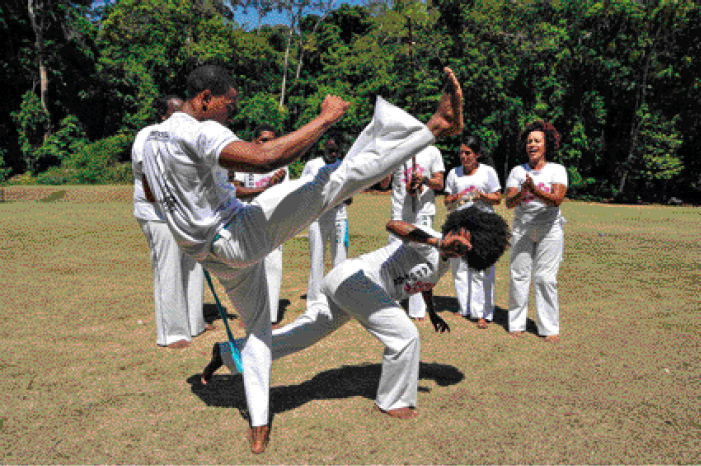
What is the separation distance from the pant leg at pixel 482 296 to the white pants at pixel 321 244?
180 cm

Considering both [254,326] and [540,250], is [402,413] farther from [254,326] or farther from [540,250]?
[540,250]

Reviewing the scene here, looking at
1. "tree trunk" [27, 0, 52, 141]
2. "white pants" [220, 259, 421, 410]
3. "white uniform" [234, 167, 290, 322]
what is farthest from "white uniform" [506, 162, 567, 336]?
"tree trunk" [27, 0, 52, 141]

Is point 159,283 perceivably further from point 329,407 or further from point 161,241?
point 329,407

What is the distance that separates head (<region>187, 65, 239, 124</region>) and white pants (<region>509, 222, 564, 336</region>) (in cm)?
386

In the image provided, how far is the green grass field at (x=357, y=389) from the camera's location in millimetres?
3270

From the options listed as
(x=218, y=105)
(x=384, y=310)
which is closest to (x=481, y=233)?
(x=384, y=310)

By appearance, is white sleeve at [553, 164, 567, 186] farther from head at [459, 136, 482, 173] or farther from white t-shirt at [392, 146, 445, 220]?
white t-shirt at [392, 146, 445, 220]

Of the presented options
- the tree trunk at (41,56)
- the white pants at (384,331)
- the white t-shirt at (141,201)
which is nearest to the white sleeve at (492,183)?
the white pants at (384,331)

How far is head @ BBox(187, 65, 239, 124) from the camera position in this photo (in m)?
3.12

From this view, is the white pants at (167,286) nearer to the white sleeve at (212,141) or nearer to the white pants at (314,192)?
the white pants at (314,192)

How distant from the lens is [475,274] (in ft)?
21.0

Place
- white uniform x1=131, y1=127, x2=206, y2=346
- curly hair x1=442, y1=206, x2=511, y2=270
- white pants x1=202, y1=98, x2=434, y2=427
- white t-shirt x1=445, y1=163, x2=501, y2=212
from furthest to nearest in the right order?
white t-shirt x1=445, y1=163, x2=501, y2=212 < white uniform x1=131, y1=127, x2=206, y2=346 < curly hair x1=442, y1=206, x2=511, y2=270 < white pants x1=202, y1=98, x2=434, y2=427

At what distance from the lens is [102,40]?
121 feet

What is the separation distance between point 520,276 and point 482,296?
0.56m
